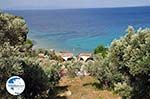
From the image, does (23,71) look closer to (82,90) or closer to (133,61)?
(133,61)

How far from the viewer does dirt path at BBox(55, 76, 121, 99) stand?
2628 cm

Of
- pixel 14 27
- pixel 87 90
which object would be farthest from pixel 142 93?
pixel 14 27

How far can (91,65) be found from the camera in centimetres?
3288

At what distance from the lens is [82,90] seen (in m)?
28.5
